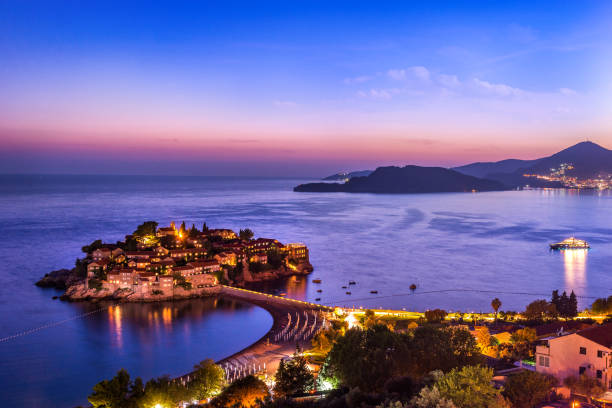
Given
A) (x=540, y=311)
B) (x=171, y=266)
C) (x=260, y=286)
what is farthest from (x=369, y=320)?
(x=171, y=266)

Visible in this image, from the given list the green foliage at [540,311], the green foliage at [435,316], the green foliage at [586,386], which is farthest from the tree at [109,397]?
the green foliage at [540,311]

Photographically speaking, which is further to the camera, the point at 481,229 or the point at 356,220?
the point at 356,220

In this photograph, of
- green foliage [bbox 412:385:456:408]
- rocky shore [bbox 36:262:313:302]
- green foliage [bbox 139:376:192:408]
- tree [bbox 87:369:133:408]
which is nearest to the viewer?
green foliage [bbox 412:385:456:408]

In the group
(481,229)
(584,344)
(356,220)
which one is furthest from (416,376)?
(356,220)

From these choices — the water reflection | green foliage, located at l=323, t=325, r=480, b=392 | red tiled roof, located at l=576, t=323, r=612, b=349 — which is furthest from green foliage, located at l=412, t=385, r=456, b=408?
the water reflection

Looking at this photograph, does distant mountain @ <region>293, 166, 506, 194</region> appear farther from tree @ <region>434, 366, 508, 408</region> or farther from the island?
tree @ <region>434, 366, 508, 408</region>

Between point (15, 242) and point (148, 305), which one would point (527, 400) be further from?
point (15, 242)

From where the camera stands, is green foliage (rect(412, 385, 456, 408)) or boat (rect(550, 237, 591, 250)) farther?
boat (rect(550, 237, 591, 250))

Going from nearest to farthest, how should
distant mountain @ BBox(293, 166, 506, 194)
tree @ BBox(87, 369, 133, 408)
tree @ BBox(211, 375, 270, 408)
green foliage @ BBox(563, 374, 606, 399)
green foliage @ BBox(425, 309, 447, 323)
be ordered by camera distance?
1. green foliage @ BBox(563, 374, 606, 399)
2. tree @ BBox(211, 375, 270, 408)
3. tree @ BBox(87, 369, 133, 408)
4. green foliage @ BBox(425, 309, 447, 323)
5. distant mountain @ BBox(293, 166, 506, 194)
